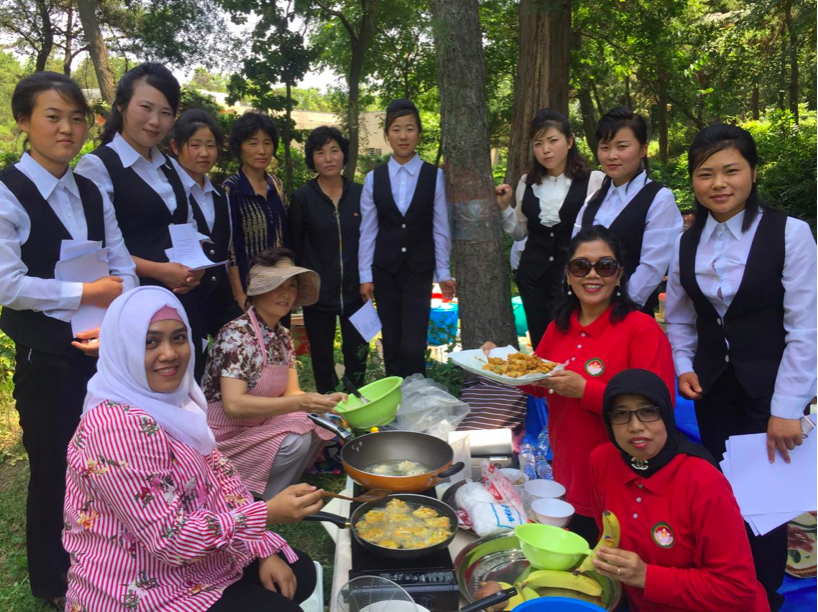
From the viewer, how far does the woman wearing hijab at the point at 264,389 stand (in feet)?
9.29

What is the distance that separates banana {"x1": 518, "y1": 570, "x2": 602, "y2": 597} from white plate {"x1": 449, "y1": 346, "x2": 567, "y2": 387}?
703 mm

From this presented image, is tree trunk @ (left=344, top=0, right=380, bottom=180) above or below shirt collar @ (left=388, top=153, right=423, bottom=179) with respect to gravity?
above

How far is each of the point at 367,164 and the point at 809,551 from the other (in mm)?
16289

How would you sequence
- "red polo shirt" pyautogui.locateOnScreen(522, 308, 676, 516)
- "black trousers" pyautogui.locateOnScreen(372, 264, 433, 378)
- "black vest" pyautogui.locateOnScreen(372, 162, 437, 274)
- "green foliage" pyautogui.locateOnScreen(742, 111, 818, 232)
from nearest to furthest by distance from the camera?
1. "red polo shirt" pyautogui.locateOnScreen(522, 308, 676, 516)
2. "black vest" pyautogui.locateOnScreen(372, 162, 437, 274)
3. "black trousers" pyautogui.locateOnScreen(372, 264, 433, 378)
4. "green foliage" pyautogui.locateOnScreen(742, 111, 818, 232)

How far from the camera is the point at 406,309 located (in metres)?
3.87

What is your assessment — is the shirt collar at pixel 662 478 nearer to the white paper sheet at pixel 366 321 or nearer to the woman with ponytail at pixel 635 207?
the woman with ponytail at pixel 635 207

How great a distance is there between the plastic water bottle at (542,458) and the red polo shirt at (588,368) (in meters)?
0.33

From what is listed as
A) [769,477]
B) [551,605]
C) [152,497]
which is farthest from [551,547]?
[152,497]

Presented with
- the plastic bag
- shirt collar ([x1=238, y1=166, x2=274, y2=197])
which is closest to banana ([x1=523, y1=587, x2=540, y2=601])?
the plastic bag

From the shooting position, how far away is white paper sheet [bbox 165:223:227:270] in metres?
2.96

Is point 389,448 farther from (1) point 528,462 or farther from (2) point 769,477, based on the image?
(2) point 769,477

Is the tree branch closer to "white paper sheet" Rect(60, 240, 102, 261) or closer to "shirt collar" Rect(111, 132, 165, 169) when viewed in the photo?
"shirt collar" Rect(111, 132, 165, 169)

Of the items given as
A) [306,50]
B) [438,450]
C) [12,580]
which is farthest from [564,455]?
[306,50]

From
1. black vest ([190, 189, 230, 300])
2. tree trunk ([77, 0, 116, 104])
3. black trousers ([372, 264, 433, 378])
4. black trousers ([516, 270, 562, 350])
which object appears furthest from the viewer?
tree trunk ([77, 0, 116, 104])
